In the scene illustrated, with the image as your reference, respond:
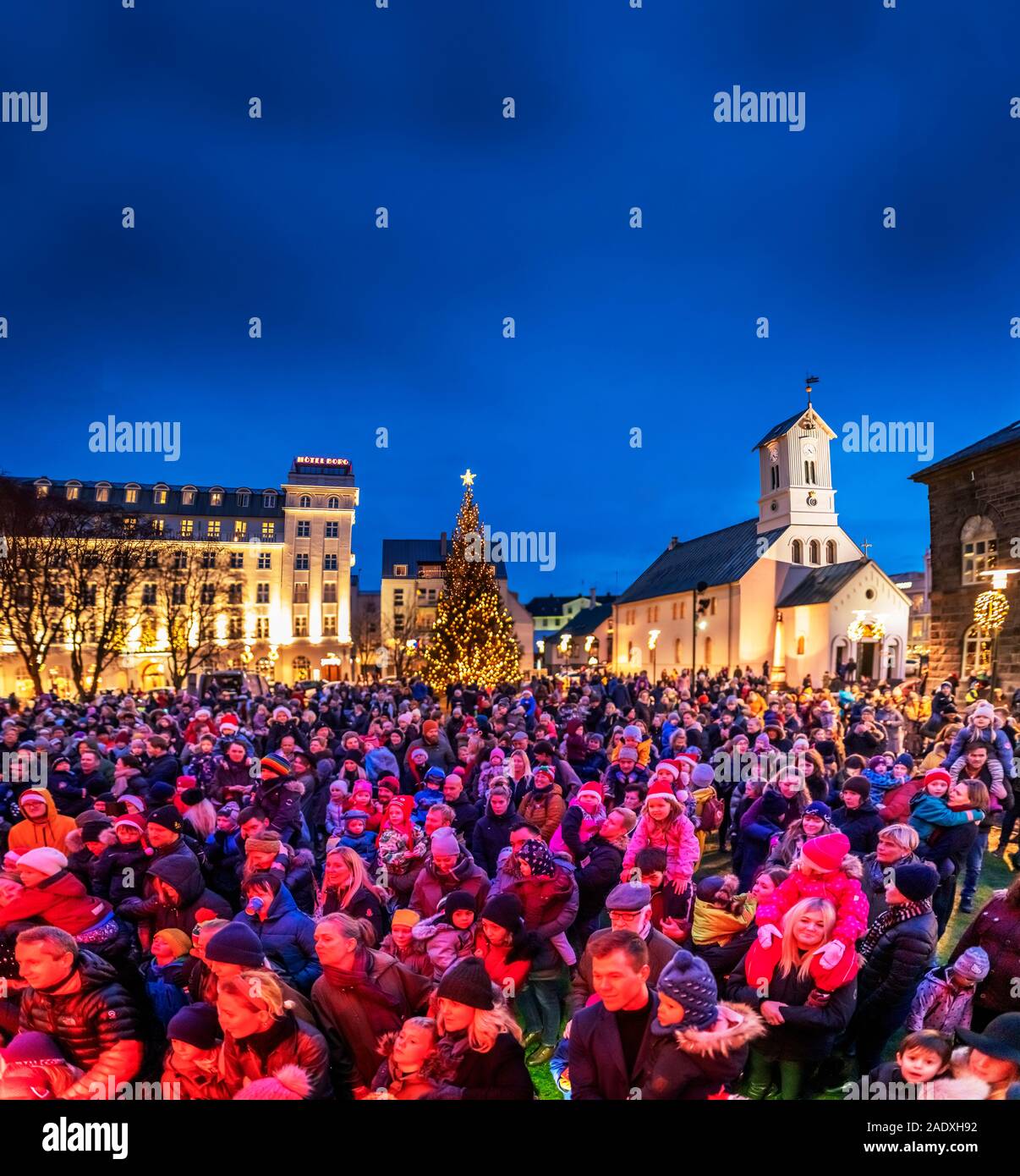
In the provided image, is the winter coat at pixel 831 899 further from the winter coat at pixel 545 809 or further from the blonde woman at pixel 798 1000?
the winter coat at pixel 545 809

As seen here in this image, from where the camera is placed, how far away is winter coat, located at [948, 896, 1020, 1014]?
4160mm

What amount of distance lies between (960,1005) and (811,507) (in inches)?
1839

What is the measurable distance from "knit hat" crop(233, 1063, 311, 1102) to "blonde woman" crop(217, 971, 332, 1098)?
0.07 feet

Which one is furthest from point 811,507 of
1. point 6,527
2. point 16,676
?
point 16,676

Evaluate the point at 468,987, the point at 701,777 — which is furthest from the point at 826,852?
the point at 701,777

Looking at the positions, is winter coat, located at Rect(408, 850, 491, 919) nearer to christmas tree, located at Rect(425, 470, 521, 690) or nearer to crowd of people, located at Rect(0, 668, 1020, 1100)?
crowd of people, located at Rect(0, 668, 1020, 1100)

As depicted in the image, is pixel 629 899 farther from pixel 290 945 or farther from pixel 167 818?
→ pixel 167 818

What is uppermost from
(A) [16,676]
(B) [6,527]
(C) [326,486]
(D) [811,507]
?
(C) [326,486]

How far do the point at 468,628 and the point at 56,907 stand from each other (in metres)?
17.0

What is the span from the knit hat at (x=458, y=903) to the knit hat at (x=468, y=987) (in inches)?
53.1

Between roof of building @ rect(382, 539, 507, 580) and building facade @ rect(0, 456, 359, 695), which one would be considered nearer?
building facade @ rect(0, 456, 359, 695)

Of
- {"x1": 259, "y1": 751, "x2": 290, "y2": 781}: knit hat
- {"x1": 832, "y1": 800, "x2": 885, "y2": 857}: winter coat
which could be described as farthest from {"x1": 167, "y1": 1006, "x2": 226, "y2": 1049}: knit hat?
{"x1": 832, "y1": 800, "x2": 885, "y2": 857}: winter coat
